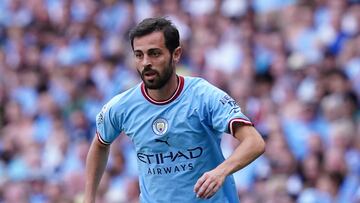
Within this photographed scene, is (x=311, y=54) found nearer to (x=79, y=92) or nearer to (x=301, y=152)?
(x=301, y=152)

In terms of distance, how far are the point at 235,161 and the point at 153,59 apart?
0.82 m

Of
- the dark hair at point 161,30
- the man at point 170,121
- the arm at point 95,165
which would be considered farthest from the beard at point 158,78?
the arm at point 95,165

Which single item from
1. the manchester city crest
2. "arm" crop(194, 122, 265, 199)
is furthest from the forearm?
the manchester city crest

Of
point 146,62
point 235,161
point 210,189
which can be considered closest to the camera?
point 210,189

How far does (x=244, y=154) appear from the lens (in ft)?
22.1

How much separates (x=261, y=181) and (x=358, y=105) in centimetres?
125

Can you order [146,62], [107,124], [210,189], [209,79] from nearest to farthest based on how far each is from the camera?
[210,189]
[146,62]
[107,124]
[209,79]

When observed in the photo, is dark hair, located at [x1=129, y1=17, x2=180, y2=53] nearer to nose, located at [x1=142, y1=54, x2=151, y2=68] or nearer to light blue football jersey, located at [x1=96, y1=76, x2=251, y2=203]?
nose, located at [x1=142, y1=54, x2=151, y2=68]

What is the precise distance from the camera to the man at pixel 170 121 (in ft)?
22.9

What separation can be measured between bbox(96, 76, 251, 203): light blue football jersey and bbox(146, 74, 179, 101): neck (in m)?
0.03

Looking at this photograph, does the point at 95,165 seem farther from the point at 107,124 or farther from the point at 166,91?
the point at 166,91

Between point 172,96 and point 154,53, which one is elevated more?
point 154,53

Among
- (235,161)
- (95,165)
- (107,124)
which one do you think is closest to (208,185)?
(235,161)

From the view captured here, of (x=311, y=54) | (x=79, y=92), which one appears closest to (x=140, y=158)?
(x=311, y=54)
